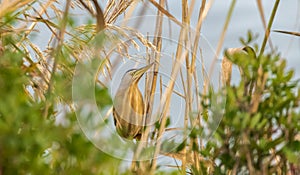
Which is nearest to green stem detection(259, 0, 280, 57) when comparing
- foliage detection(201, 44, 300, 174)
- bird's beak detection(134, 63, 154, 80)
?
foliage detection(201, 44, 300, 174)

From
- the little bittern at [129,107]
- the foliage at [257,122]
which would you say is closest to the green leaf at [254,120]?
the foliage at [257,122]

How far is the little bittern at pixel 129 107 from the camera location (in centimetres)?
94

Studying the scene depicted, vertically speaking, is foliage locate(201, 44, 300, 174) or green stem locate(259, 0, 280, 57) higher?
green stem locate(259, 0, 280, 57)

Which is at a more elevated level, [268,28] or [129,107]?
[268,28]

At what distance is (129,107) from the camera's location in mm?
950

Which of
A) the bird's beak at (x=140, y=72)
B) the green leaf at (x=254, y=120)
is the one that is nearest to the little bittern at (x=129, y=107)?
the bird's beak at (x=140, y=72)

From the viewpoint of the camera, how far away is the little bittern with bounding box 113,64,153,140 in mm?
941

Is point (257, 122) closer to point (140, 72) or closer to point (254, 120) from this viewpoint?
point (254, 120)

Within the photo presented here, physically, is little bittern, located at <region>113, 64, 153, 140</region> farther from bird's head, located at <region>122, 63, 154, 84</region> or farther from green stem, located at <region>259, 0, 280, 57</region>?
green stem, located at <region>259, 0, 280, 57</region>

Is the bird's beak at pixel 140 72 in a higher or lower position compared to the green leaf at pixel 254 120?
higher

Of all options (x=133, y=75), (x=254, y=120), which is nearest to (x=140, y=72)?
(x=133, y=75)

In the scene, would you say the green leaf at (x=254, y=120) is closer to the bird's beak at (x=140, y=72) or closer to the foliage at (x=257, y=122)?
the foliage at (x=257, y=122)

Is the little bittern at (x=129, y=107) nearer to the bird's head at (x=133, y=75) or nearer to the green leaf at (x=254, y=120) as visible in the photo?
the bird's head at (x=133, y=75)

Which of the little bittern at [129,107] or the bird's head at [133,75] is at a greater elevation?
the bird's head at [133,75]
